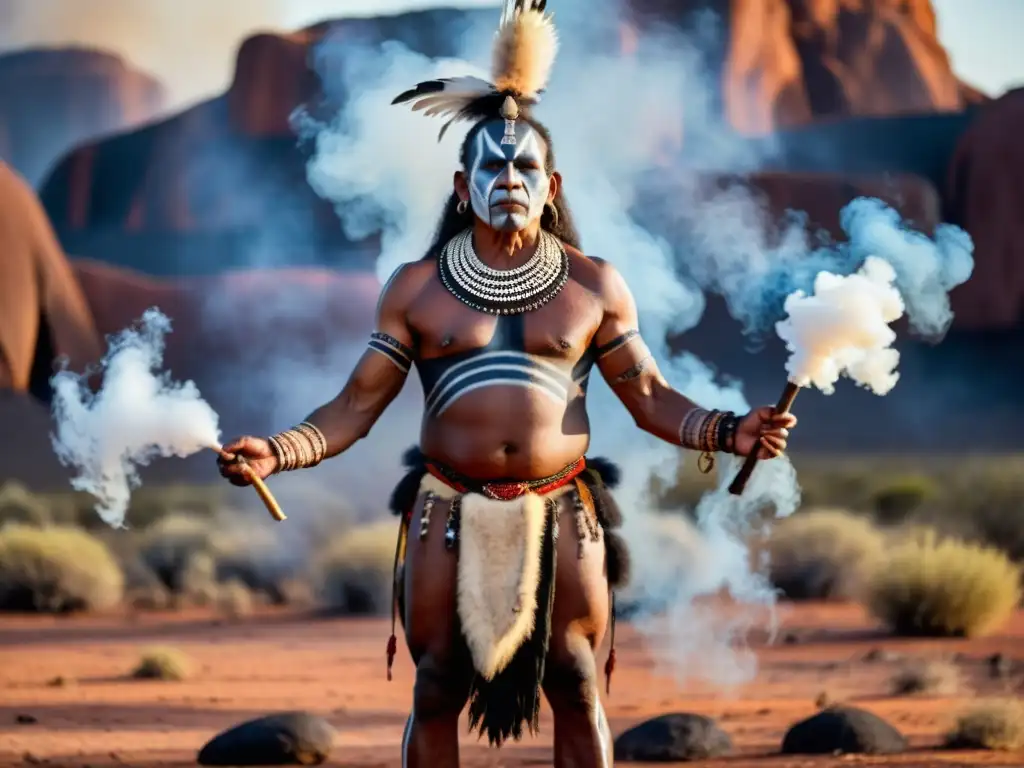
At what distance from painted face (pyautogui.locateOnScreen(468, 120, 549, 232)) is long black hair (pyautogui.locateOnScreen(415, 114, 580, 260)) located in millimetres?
59

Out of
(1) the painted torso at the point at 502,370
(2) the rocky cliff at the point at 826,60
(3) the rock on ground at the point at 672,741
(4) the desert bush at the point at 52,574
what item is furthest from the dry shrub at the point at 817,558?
(2) the rocky cliff at the point at 826,60

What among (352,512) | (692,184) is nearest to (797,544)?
(352,512)

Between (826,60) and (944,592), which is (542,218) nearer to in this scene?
(944,592)

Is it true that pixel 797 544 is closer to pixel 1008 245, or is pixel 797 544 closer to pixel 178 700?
pixel 178 700

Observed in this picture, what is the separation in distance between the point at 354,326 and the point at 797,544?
28.1 ft

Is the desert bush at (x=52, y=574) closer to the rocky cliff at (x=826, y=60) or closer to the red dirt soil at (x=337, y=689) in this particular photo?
the red dirt soil at (x=337, y=689)

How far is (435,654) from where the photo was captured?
496 cm

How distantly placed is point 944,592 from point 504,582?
28.2ft

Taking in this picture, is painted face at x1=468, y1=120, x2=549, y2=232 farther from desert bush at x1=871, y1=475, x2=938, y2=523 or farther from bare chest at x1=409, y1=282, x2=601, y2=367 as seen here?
desert bush at x1=871, y1=475, x2=938, y2=523

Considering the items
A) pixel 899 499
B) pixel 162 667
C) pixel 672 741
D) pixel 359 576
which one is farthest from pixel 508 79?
pixel 899 499

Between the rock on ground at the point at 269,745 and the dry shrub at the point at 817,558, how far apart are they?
8.35m

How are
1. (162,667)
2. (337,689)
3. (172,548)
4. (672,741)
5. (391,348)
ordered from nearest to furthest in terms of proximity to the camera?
(391,348) < (672,741) < (337,689) < (162,667) < (172,548)

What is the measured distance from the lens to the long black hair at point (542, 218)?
527 centimetres

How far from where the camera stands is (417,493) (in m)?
5.18
